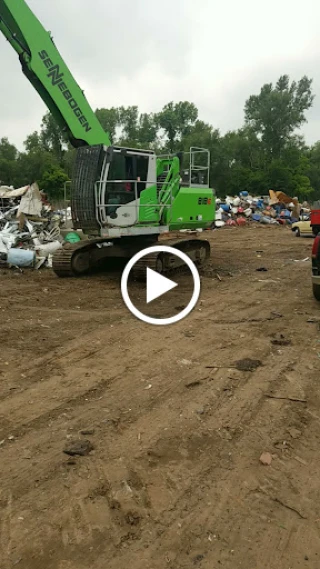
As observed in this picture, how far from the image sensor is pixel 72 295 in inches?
342

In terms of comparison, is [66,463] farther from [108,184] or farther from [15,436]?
[108,184]

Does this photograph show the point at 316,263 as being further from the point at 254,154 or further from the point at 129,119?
the point at 129,119

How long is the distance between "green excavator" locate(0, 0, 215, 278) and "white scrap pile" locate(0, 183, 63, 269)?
71.2 inches

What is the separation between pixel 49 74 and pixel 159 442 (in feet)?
27.9

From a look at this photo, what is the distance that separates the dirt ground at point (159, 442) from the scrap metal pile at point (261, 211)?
72.2ft

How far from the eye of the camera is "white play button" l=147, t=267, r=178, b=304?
912 centimetres

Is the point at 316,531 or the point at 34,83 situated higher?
the point at 34,83

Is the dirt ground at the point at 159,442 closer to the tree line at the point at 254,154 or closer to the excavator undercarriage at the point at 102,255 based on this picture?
the excavator undercarriage at the point at 102,255

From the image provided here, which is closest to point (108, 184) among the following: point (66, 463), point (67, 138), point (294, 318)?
point (67, 138)

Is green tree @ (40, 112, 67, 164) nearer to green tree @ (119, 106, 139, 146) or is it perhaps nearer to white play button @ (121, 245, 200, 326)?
green tree @ (119, 106, 139, 146)

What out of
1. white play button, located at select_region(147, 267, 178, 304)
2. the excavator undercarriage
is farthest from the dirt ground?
the excavator undercarriage

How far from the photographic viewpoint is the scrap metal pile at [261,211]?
29.3 metres

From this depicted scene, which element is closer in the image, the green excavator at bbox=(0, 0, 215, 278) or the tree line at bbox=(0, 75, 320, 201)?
the green excavator at bbox=(0, 0, 215, 278)

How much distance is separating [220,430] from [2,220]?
13.9m
